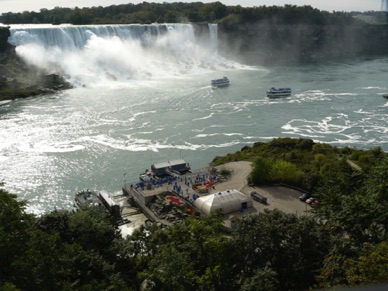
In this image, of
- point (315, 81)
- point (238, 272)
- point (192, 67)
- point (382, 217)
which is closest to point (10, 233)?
point (238, 272)

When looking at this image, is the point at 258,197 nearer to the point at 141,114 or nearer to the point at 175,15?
the point at 141,114

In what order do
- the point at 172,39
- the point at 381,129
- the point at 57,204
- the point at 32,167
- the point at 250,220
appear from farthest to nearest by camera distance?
1. the point at 172,39
2. the point at 381,129
3. the point at 32,167
4. the point at 57,204
5. the point at 250,220

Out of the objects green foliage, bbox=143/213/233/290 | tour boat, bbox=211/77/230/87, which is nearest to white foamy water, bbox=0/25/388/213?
tour boat, bbox=211/77/230/87

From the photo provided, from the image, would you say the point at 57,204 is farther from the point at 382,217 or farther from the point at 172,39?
the point at 172,39

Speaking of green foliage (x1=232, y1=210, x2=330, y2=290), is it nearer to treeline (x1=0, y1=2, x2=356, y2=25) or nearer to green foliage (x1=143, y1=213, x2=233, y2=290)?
green foliage (x1=143, y1=213, x2=233, y2=290)

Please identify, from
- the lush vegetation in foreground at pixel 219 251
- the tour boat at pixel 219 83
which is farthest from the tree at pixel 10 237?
the tour boat at pixel 219 83

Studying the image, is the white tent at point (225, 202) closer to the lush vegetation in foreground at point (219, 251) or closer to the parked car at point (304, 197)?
the parked car at point (304, 197)
